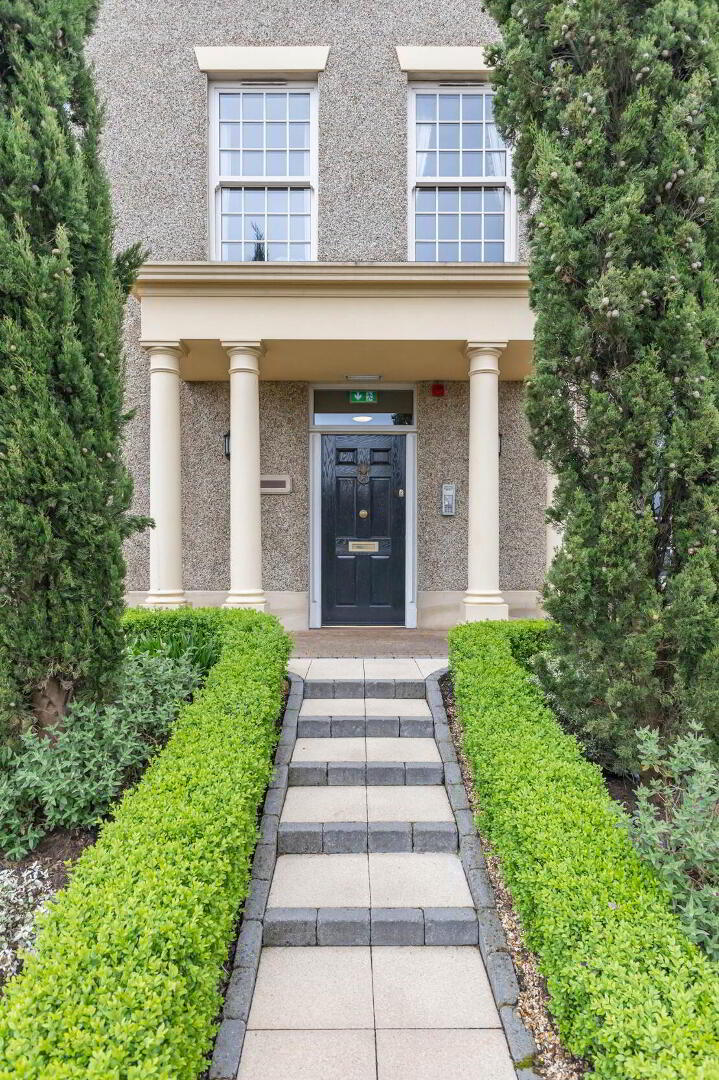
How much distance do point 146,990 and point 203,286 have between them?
559 cm

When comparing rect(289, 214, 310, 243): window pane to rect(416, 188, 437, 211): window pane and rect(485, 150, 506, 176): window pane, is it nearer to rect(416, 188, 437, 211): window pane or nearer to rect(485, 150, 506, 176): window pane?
rect(416, 188, 437, 211): window pane

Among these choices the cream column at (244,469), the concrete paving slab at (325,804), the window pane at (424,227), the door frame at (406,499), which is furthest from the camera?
the door frame at (406,499)

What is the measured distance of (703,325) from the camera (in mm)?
2775

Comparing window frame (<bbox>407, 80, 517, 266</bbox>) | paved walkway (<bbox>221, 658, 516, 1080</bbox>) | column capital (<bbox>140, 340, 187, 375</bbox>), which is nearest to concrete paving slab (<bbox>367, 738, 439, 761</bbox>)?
paved walkway (<bbox>221, 658, 516, 1080</bbox>)

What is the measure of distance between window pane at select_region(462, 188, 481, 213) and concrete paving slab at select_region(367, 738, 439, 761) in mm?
5788

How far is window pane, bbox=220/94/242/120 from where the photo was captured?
21.2 feet

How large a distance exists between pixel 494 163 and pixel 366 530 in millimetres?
4369

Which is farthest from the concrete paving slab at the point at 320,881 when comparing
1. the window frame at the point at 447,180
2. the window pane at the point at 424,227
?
the window pane at the point at 424,227

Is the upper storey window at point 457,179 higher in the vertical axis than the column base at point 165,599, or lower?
higher

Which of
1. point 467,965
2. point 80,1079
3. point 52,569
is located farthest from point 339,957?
point 52,569

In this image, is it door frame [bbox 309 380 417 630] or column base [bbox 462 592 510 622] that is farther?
door frame [bbox 309 380 417 630]

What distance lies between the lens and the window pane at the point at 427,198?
6500 millimetres

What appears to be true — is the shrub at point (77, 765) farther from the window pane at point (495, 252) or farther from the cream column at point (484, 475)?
the window pane at point (495, 252)

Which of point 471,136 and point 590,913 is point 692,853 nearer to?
point 590,913
